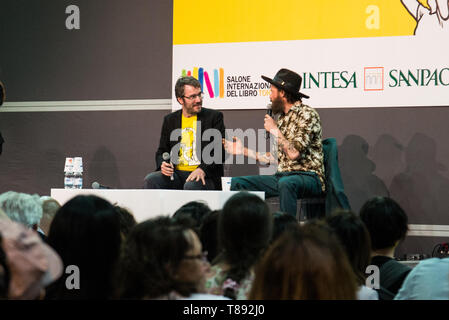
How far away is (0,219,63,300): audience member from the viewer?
38.0 inches

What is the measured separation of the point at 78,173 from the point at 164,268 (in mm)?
A: 3994

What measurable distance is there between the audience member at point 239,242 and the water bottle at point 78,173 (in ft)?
11.4

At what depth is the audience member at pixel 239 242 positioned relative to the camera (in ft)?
5.63

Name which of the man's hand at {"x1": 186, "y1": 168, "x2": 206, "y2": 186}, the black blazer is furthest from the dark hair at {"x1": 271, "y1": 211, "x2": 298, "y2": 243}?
the black blazer

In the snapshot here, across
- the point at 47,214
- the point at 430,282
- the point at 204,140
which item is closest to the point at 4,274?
the point at 430,282

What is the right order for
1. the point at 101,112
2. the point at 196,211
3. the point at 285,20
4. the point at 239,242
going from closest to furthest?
the point at 239,242 → the point at 196,211 → the point at 285,20 → the point at 101,112

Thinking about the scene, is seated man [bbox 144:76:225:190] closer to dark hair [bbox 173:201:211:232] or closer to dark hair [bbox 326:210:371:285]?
dark hair [bbox 173:201:211:232]

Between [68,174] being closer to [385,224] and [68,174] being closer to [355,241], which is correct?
[385,224]

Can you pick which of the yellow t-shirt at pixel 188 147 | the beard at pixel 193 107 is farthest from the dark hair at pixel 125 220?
the beard at pixel 193 107

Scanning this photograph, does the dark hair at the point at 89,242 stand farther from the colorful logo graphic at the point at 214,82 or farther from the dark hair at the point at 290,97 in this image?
the colorful logo graphic at the point at 214,82

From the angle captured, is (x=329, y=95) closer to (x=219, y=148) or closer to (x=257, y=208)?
(x=219, y=148)

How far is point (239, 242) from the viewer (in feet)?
5.87

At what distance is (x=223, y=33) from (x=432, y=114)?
1.95 metres

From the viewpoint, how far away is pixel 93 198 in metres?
1.49
